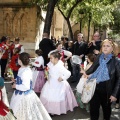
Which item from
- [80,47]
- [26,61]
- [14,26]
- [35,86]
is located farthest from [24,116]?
[14,26]

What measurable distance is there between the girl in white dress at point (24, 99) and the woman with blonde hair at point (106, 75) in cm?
112

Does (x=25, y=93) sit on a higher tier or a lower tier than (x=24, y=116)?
higher

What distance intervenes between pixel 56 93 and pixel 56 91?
0.05 m

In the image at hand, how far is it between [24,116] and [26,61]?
102cm

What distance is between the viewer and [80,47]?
9789 mm

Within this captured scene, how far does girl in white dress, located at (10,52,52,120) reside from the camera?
483 cm

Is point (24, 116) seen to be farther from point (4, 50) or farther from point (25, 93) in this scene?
point (4, 50)

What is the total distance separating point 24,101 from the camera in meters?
4.88

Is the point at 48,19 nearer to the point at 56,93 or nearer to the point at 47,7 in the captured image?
the point at 47,7

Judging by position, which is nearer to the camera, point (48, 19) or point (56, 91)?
point (56, 91)

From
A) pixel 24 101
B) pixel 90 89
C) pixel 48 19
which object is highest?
pixel 48 19

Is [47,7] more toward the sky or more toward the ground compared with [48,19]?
more toward the sky

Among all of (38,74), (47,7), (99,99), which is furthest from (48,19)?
(99,99)

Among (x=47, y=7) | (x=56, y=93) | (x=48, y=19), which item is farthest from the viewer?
(x=47, y=7)
